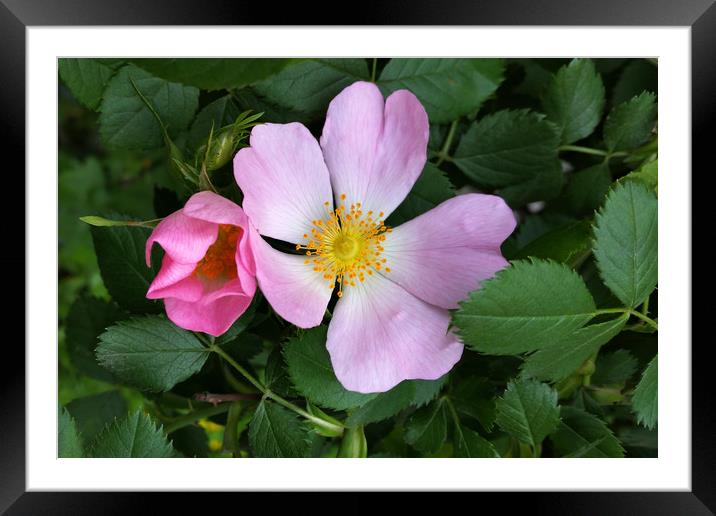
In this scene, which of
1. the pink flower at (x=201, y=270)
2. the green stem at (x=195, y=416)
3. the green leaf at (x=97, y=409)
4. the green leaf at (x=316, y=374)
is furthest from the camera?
the green leaf at (x=97, y=409)

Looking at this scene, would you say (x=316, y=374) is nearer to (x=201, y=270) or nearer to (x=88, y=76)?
(x=201, y=270)

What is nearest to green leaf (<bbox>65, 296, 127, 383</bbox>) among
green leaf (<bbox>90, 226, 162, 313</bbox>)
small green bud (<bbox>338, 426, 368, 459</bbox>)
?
green leaf (<bbox>90, 226, 162, 313</bbox>)

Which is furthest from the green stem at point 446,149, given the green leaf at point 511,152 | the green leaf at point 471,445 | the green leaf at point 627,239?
the green leaf at point 471,445

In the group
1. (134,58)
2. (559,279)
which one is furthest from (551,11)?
(134,58)

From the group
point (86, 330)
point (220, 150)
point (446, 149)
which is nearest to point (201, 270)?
point (220, 150)

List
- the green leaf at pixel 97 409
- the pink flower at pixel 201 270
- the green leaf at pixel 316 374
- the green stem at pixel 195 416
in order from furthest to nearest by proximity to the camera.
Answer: the green leaf at pixel 97 409
the green stem at pixel 195 416
the green leaf at pixel 316 374
the pink flower at pixel 201 270

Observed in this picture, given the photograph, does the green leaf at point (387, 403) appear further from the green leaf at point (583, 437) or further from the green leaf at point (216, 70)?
the green leaf at point (216, 70)

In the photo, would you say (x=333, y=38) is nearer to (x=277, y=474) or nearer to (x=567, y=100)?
(x=567, y=100)
